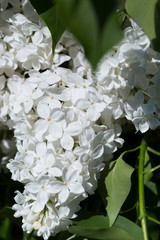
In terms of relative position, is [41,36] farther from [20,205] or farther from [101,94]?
[20,205]

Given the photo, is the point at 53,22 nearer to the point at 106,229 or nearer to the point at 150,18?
the point at 150,18

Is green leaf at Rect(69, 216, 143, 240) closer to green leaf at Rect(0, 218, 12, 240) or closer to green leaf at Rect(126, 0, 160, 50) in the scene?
green leaf at Rect(126, 0, 160, 50)

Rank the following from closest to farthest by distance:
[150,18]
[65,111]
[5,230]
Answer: [150,18]
[65,111]
[5,230]

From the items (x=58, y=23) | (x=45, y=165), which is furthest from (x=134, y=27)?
(x=45, y=165)

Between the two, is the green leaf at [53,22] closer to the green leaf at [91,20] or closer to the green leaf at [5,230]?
the green leaf at [91,20]

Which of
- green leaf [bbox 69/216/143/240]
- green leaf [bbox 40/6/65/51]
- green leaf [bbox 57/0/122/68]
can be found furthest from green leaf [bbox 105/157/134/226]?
green leaf [bbox 57/0/122/68]

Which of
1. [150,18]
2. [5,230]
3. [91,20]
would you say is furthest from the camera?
[5,230]

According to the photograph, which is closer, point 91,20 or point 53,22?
point 91,20

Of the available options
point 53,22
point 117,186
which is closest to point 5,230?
point 117,186

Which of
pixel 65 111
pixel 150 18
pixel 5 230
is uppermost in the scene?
pixel 150 18
